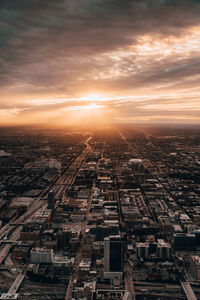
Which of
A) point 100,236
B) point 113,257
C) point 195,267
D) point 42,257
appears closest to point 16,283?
point 42,257

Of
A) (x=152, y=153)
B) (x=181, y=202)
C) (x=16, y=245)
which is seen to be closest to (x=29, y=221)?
(x=16, y=245)

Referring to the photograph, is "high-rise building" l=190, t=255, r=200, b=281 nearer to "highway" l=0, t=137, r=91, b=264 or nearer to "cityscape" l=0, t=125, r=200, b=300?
"cityscape" l=0, t=125, r=200, b=300

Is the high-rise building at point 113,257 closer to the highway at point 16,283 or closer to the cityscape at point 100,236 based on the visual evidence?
the cityscape at point 100,236

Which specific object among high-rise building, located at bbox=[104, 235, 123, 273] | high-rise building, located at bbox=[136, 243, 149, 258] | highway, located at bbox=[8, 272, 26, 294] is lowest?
highway, located at bbox=[8, 272, 26, 294]

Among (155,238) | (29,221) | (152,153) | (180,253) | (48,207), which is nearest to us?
(180,253)

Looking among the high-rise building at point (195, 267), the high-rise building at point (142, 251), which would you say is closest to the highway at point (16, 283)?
the high-rise building at point (142, 251)

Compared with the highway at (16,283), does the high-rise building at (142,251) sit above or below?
above

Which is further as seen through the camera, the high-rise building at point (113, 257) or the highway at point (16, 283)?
the high-rise building at point (113, 257)

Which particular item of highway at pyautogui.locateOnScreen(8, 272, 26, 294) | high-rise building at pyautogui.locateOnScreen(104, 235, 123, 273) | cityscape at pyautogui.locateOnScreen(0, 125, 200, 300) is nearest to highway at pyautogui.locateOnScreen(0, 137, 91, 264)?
cityscape at pyautogui.locateOnScreen(0, 125, 200, 300)

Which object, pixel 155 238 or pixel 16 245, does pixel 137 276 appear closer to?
pixel 155 238
